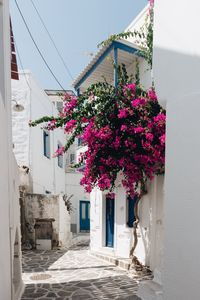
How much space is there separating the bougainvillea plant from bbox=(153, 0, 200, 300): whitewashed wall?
12.2 feet

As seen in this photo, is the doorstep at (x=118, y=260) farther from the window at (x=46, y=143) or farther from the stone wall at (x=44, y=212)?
the window at (x=46, y=143)

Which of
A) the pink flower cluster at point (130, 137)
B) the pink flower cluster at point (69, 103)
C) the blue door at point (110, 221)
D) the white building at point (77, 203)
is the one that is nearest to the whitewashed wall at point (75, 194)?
the white building at point (77, 203)

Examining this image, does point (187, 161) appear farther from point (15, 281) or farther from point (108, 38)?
point (108, 38)

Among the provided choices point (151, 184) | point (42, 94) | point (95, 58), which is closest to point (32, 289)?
point (151, 184)

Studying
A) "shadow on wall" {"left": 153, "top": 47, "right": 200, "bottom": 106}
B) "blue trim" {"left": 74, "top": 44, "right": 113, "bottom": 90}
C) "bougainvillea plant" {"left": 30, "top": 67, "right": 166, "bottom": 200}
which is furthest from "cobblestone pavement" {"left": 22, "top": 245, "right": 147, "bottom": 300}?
"blue trim" {"left": 74, "top": 44, "right": 113, "bottom": 90}

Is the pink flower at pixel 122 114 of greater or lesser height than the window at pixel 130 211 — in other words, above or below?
above

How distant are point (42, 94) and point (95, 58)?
6.56m

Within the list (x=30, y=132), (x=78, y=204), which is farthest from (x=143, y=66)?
(x=78, y=204)

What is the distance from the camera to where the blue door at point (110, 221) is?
10.2 m

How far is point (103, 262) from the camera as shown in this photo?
9.30 metres

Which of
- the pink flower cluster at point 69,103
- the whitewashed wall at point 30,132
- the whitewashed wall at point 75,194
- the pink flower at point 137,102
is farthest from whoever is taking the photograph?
the whitewashed wall at point 75,194

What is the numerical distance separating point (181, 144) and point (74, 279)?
22.1 ft

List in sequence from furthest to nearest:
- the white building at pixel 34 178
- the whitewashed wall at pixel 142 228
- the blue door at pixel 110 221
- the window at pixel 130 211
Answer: the white building at pixel 34 178 → the blue door at pixel 110 221 → the window at pixel 130 211 → the whitewashed wall at pixel 142 228

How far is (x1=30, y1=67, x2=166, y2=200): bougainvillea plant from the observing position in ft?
21.3
